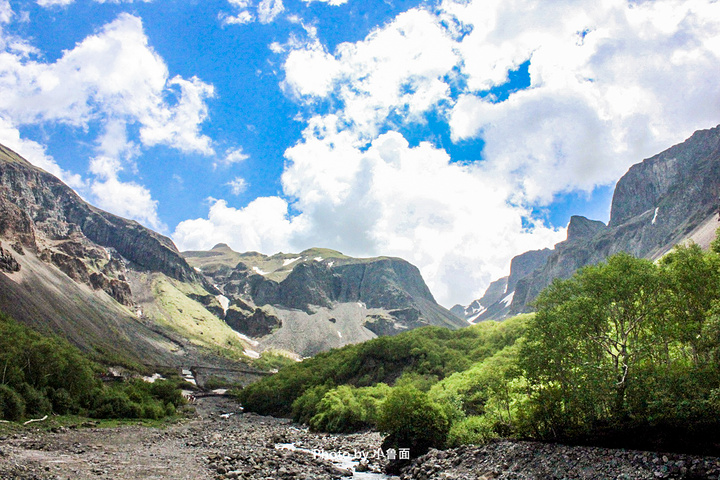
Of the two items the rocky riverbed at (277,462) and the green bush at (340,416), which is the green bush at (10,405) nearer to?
the rocky riverbed at (277,462)

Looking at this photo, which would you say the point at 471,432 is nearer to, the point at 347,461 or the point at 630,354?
the point at 347,461

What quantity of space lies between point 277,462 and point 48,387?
44760mm

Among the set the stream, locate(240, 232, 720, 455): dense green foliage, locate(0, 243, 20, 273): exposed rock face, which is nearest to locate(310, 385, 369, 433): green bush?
the stream

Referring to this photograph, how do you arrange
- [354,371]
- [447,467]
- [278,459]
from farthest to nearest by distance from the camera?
[354,371]
[278,459]
[447,467]

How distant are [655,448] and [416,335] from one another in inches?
4211

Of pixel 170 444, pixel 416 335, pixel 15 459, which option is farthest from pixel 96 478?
pixel 416 335

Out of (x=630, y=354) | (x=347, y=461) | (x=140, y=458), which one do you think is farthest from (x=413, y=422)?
(x=140, y=458)

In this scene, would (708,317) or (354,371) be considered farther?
(354,371)

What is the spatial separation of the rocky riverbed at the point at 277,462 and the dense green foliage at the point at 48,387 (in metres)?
7.48

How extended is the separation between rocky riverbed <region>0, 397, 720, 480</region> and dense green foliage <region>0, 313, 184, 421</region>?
748cm

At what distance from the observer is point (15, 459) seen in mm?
31141

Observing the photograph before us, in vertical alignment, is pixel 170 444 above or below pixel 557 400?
below

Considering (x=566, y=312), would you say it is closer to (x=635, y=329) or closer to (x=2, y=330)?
(x=635, y=329)

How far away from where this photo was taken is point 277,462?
134 feet
